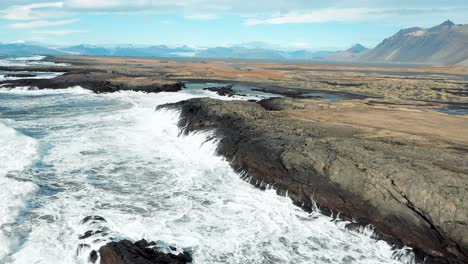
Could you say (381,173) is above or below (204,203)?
above

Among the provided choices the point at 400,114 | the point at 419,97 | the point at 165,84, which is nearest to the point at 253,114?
the point at 400,114

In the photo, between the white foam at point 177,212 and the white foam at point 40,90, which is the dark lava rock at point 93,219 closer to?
the white foam at point 177,212

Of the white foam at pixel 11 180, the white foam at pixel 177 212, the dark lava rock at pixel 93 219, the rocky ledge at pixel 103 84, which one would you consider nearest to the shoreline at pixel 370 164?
the white foam at pixel 177 212

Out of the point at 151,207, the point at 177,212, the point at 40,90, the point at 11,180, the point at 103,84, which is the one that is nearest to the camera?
the point at 177,212

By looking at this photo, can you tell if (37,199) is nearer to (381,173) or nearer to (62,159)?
(62,159)

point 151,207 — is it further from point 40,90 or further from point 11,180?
point 40,90

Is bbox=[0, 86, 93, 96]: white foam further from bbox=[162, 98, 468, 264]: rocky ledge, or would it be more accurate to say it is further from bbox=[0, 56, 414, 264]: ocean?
bbox=[162, 98, 468, 264]: rocky ledge

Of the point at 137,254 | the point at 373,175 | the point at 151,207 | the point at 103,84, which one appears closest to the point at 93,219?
the point at 151,207
